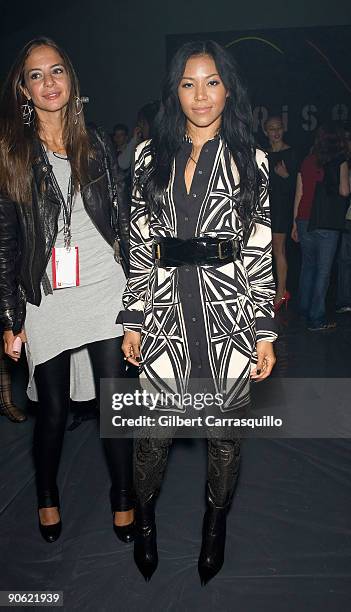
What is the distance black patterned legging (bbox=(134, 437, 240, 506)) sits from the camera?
220cm

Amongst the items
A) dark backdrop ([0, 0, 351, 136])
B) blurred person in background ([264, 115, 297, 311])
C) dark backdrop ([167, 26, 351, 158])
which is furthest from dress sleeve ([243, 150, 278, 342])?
dark backdrop ([0, 0, 351, 136])

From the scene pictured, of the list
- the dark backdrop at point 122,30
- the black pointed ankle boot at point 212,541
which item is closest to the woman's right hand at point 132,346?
the black pointed ankle boot at point 212,541

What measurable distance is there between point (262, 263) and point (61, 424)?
0.91 metres

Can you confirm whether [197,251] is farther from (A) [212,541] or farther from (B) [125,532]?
(B) [125,532]

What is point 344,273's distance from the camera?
647 centimetres

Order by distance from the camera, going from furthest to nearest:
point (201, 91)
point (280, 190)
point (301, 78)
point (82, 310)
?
point (301, 78)
point (280, 190)
point (82, 310)
point (201, 91)

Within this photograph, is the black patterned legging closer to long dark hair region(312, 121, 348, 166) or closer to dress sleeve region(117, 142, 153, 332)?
dress sleeve region(117, 142, 153, 332)

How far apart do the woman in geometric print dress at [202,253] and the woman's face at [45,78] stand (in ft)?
1.08

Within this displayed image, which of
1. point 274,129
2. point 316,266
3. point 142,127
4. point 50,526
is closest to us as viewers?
point 50,526

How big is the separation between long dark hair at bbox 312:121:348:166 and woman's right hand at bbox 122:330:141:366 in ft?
12.3

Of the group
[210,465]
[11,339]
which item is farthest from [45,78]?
[210,465]

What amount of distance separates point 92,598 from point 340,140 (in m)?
4.30

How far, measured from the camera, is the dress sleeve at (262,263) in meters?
2.13

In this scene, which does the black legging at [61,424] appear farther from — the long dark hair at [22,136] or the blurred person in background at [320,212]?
the blurred person in background at [320,212]
